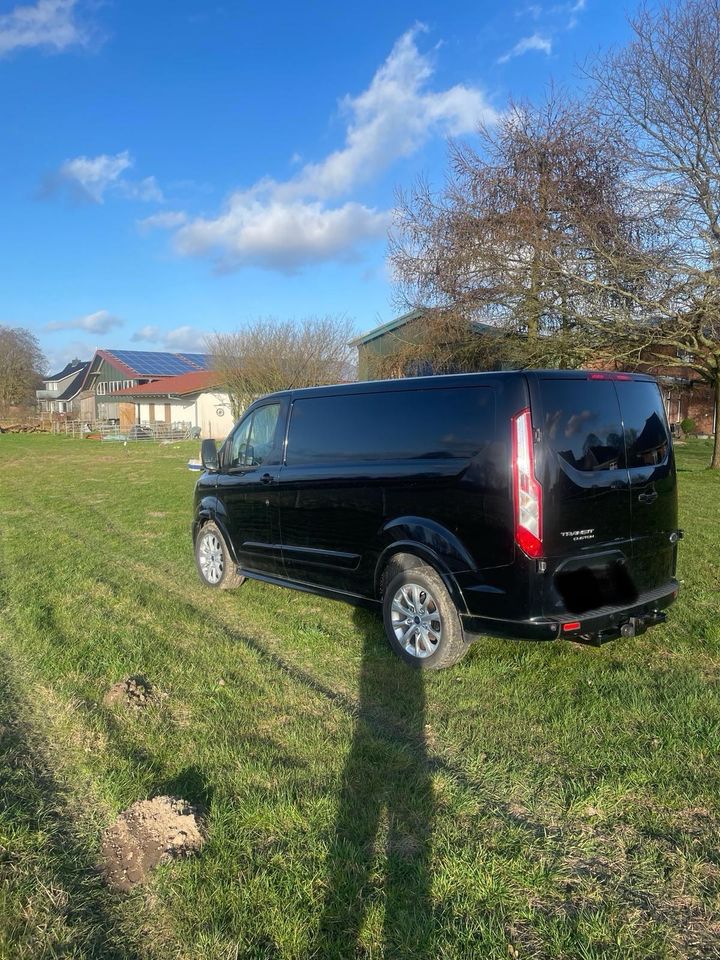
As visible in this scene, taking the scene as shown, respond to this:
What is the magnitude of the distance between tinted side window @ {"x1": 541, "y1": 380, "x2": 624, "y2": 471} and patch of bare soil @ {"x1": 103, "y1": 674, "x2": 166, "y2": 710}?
288cm

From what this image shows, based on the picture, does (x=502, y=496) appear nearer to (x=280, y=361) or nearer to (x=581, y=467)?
(x=581, y=467)

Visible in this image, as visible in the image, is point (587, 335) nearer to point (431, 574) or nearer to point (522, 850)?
point (431, 574)

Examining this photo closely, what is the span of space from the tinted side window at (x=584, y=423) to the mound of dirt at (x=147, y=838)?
2.78 m

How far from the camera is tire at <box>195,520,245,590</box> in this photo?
681 centimetres

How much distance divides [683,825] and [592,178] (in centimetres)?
1683

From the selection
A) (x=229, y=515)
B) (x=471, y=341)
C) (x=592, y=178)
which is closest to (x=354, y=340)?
(x=471, y=341)

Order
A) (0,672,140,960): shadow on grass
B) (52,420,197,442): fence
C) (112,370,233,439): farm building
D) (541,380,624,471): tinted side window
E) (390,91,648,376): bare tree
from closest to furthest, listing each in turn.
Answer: (0,672,140,960): shadow on grass
(541,380,624,471): tinted side window
(390,91,648,376): bare tree
(52,420,197,442): fence
(112,370,233,439): farm building

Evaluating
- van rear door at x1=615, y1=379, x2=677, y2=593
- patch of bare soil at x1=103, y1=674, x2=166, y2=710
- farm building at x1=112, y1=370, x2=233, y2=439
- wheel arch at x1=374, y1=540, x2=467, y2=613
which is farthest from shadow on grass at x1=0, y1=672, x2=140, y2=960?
Result: farm building at x1=112, y1=370, x2=233, y2=439

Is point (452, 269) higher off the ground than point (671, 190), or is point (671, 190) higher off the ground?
point (671, 190)

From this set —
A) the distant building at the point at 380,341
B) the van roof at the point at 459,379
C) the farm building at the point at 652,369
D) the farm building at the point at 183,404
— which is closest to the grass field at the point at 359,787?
the van roof at the point at 459,379

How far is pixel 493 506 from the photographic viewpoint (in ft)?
13.6

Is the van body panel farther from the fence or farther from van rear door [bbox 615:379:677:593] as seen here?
the fence

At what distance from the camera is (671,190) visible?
15031mm

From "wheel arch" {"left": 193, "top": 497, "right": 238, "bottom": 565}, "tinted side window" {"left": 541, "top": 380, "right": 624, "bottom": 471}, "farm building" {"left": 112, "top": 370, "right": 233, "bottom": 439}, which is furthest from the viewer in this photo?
"farm building" {"left": 112, "top": 370, "right": 233, "bottom": 439}
